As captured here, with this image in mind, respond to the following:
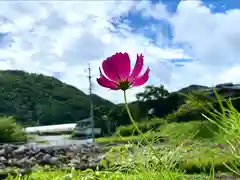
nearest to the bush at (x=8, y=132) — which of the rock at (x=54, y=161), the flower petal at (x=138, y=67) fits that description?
the rock at (x=54, y=161)

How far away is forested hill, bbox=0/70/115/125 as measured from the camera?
52.7 m

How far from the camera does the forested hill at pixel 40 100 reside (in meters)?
52.7

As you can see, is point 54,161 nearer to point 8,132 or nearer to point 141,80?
point 141,80

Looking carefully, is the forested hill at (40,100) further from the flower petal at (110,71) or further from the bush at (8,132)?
the flower petal at (110,71)

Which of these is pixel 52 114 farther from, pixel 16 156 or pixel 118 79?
pixel 118 79

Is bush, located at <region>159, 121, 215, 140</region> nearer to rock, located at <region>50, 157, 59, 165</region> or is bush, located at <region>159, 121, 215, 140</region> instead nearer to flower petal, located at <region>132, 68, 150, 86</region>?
flower petal, located at <region>132, 68, 150, 86</region>

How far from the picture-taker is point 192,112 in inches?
729

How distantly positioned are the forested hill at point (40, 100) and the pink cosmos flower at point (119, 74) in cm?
4370

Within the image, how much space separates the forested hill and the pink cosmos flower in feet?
143

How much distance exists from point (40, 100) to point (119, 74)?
195 ft

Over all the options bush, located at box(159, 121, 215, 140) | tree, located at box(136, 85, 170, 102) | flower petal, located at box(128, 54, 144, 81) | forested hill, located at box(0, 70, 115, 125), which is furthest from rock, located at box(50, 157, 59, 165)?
forested hill, located at box(0, 70, 115, 125)

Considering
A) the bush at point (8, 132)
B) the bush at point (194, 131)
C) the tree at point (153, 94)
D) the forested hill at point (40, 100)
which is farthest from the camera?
the forested hill at point (40, 100)

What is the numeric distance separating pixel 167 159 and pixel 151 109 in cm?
2646

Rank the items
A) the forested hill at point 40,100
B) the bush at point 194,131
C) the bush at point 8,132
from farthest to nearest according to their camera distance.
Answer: the forested hill at point 40,100 < the bush at point 8,132 < the bush at point 194,131
